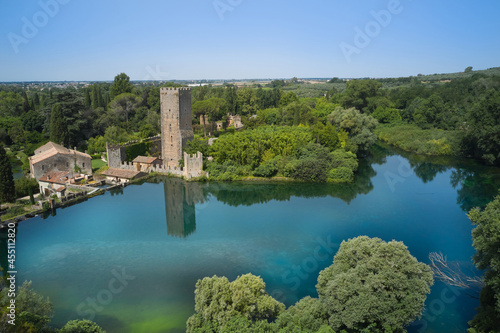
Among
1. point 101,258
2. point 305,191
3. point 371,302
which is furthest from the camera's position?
point 305,191

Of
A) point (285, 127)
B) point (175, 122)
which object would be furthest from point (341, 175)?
point (175, 122)

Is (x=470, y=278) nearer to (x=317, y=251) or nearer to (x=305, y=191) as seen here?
(x=317, y=251)

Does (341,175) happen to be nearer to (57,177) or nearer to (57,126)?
(57,177)

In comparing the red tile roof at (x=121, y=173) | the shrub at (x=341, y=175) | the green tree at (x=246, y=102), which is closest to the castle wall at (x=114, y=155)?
the red tile roof at (x=121, y=173)

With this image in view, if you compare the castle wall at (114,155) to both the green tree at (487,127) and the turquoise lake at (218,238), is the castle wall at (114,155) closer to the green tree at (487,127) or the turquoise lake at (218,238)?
the turquoise lake at (218,238)

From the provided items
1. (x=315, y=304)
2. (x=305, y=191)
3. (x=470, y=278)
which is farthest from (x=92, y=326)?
(x=305, y=191)

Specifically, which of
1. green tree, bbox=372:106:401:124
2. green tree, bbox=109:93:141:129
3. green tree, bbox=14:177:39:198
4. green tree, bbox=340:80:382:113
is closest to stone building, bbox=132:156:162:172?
green tree, bbox=14:177:39:198

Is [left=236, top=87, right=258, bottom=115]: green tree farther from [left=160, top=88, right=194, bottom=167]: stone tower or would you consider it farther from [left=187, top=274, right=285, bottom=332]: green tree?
[left=187, top=274, right=285, bottom=332]: green tree
